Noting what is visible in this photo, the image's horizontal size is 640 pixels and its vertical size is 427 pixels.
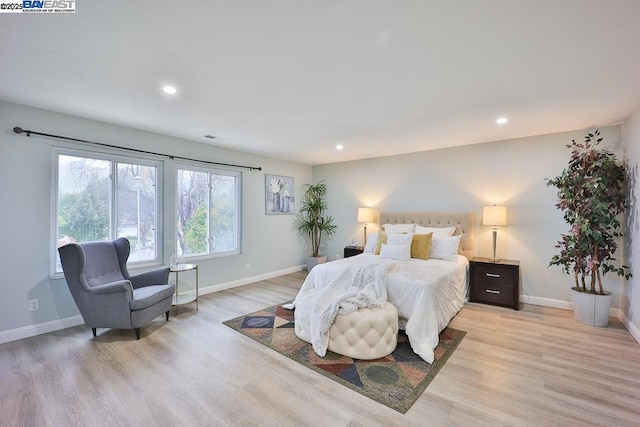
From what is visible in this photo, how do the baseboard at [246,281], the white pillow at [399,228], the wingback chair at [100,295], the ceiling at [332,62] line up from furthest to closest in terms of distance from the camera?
the white pillow at [399,228] < the baseboard at [246,281] < the wingback chair at [100,295] < the ceiling at [332,62]

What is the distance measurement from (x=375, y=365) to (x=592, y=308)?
2909 millimetres

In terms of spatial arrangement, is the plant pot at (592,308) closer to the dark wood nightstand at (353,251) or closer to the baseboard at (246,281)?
the dark wood nightstand at (353,251)

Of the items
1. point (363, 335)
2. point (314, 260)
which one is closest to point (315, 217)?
point (314, 260)

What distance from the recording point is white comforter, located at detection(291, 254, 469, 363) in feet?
9.03

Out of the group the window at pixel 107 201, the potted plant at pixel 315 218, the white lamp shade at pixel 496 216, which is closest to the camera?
the window at pixel 107 201

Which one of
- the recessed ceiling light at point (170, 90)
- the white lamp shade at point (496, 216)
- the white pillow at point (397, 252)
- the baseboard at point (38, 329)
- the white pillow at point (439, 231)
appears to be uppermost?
the recessed ceiling light at point (170, 90)

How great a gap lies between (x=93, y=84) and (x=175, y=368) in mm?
2695

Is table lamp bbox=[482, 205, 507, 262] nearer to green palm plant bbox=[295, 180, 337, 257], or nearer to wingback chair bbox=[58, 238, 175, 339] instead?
green palm plant bbox=[295, 180, 337, 257]

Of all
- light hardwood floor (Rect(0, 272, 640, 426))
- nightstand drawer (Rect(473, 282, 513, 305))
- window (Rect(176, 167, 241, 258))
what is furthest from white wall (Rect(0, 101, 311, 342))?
nightstand drawer (Rect(473, 282, 513, 305))

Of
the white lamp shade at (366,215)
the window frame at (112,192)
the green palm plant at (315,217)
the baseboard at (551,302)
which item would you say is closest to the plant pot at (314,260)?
the green palm plant at (315,217)

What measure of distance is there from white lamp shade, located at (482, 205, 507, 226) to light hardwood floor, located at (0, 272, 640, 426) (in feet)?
4.71

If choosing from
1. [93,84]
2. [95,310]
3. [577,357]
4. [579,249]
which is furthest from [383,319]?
[93,84]

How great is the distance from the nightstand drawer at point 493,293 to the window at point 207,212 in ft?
13.4

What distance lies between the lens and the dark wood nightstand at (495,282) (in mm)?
3902
